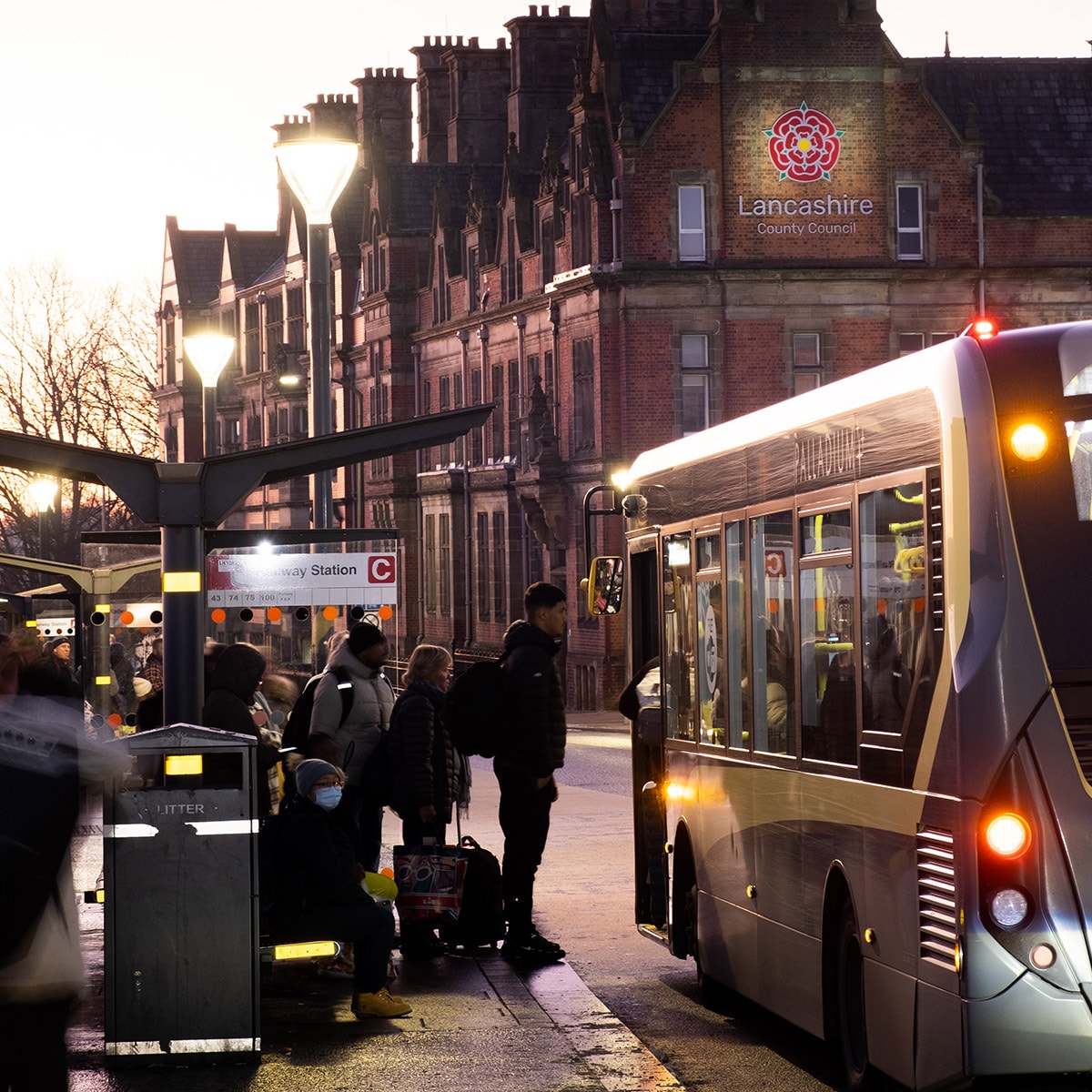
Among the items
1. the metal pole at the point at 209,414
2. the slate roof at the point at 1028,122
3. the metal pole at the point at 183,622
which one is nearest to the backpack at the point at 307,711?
the metal pole at the point at 183,622

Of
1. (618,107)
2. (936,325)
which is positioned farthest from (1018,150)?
(618,107)

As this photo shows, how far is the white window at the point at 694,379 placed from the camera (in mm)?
50562

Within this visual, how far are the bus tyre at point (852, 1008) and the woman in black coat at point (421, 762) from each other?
4.49m

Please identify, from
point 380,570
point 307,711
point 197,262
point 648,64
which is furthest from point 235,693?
point 197,262

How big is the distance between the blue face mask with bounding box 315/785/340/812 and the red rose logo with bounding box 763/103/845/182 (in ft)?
136

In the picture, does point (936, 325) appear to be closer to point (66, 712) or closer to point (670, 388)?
point (670, 388)

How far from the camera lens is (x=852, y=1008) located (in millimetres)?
8969

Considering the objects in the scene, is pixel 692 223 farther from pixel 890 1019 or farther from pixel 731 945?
pixel 890 1019

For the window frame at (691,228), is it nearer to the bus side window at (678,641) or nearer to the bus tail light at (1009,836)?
the bus side window at (678,641)

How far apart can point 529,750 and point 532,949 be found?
1.12 meters

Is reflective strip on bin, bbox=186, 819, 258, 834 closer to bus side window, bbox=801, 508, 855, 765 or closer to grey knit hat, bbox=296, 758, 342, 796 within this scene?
grey knit hat, bbox=296, 758, 342, 796

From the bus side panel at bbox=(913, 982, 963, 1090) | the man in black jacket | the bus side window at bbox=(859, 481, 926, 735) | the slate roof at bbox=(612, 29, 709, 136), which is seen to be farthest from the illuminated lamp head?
the slate roof at bbox=(612, 29, 709, 136)

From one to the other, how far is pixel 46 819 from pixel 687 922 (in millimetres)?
6949

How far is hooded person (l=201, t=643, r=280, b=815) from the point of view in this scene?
1330 cm
